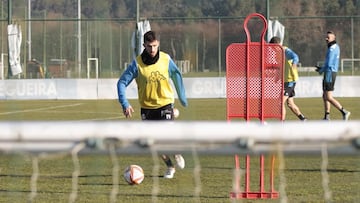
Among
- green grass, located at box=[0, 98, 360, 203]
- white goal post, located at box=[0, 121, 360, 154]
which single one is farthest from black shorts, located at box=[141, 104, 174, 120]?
white goal post, located at box=[0, 121, 360, 154]

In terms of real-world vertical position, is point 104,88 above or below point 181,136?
below

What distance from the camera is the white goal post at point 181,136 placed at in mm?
4160

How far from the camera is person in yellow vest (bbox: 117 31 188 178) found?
12.0m

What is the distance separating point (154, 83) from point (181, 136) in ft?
25.9

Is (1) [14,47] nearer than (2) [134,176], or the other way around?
(2) [134,176]

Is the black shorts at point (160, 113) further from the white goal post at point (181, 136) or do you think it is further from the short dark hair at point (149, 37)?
the white goal post at point (181, 136)

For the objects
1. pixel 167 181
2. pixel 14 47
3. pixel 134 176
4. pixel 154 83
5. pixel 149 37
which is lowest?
pixel 167 181

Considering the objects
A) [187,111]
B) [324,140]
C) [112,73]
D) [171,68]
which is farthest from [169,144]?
[112,73]

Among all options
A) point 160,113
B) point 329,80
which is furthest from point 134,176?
point 329,80

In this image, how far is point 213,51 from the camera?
42625mm

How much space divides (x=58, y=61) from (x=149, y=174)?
3088 cm

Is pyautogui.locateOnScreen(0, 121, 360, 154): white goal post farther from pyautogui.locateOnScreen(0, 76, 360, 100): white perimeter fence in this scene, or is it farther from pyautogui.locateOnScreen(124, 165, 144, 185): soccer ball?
pyautogui.locateOnScreen(0, 76, 360, 100): white perimeter fence

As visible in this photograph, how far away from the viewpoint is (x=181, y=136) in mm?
4195

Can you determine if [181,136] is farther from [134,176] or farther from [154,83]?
[154,83]
